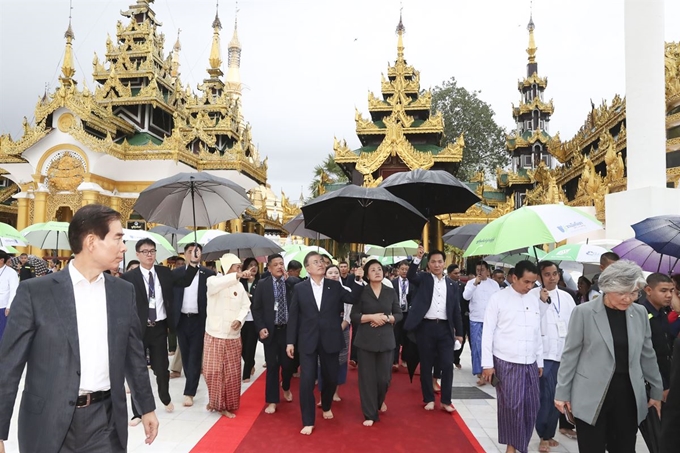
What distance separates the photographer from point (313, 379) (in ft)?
15.9

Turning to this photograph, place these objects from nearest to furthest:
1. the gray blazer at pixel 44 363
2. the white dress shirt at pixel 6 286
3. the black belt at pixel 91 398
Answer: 1. the gray blazer at pixel 44 363
2. the black belt at pixel 91 398
3. the white dress shirt at pixel 6 286

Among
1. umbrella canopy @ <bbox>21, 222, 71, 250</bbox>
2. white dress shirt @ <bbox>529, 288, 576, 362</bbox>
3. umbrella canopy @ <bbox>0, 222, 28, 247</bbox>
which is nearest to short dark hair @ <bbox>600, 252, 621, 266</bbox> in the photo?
white dress shirt @ <bbox>529, 288, 576, 362</bbox>

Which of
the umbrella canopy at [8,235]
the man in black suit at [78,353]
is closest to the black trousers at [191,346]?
the man in black suit at [78,353]

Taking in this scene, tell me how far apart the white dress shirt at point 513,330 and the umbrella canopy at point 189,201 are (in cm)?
321

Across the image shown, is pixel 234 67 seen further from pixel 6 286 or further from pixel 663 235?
pixel 663 235

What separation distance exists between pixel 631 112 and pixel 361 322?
587 centimetres

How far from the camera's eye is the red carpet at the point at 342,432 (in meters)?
4.41

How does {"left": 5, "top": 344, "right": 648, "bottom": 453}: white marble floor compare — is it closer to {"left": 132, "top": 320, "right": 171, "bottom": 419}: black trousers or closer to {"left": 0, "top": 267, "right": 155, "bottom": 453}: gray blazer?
{"left": 132, "top": 320, "right": 171, "bottom": 419}: black trousers

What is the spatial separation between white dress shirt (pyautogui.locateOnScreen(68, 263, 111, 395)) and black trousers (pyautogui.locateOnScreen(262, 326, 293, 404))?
3.36 meters

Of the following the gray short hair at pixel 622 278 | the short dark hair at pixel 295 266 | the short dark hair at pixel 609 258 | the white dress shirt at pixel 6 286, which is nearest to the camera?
the gray short hair at pixel 622 278

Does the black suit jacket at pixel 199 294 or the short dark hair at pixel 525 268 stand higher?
the short dark hair at pixel 525 268

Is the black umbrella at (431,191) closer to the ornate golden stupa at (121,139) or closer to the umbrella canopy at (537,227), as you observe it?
the umbrella canopy at (537,227)

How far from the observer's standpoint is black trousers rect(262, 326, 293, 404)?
548 cm

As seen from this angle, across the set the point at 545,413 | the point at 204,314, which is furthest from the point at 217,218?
the point at 545,413
